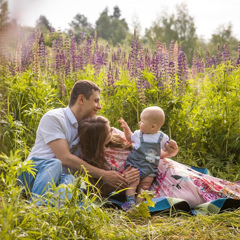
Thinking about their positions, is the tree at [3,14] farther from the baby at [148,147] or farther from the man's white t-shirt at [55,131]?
the baby at [148,147]

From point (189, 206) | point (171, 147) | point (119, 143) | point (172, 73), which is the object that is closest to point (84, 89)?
point (119, 143)

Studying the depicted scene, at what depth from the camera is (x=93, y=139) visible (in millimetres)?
2977

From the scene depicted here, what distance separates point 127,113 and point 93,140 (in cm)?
145

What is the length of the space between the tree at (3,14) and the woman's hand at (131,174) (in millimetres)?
2394

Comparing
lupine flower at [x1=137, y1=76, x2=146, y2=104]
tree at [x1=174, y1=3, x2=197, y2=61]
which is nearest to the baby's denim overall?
lupine flower at [x1=137, y1=76, x2=146, y2=104]

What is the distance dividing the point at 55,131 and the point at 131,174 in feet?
2.46

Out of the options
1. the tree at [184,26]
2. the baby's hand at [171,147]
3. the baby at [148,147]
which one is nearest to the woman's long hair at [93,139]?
the baby at [148,147]

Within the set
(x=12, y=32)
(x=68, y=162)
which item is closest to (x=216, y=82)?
(x=68, y=162)

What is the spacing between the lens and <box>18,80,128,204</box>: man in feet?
8.89

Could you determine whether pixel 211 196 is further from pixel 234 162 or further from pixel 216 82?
pixel 216 82

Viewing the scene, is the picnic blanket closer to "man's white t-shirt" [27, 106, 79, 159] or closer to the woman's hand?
the woman's hand

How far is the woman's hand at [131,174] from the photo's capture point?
2.97 meters

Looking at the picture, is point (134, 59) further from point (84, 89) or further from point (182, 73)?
point (84, 89)

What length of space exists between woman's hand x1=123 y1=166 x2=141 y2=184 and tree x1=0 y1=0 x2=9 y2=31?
2394 millimetres
